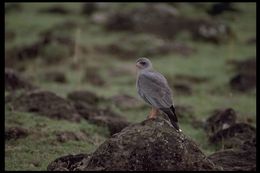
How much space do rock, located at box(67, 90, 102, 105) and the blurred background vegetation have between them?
0.16 m

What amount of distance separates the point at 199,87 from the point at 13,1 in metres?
15.5

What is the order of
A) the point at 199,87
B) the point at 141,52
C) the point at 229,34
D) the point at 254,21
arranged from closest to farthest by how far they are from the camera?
the point at 199,87, the point at 141,52, the point at 229,34, the point at 254,21

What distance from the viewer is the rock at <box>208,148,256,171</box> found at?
348 inches

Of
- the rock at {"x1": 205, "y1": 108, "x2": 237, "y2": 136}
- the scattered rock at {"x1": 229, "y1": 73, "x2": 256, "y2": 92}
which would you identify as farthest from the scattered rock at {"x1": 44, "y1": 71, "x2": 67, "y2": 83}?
the rock at {"x1": 205, "y1": 108, "x2": 237, "y2": 136}

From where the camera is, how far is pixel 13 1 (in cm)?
3045

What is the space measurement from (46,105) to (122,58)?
9.07m

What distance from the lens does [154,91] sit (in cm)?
848

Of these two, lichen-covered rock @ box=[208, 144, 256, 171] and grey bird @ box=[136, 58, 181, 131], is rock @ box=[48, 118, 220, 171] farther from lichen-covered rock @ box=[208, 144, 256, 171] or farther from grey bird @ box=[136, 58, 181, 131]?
lichen-covered rock @ box=[208, 144, 256, 171]

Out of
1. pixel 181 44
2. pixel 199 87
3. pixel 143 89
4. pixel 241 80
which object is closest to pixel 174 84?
pixel 199 87

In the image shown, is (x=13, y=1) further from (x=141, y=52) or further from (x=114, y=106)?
(x=114, y=106)

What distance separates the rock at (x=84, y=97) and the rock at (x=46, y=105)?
5.88 feet

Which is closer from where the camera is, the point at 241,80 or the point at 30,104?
the point at 30,104

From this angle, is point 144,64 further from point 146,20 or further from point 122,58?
point 146,20

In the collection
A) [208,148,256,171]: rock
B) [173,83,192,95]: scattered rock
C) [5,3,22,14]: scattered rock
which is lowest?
[208,148,256,171]: rock
